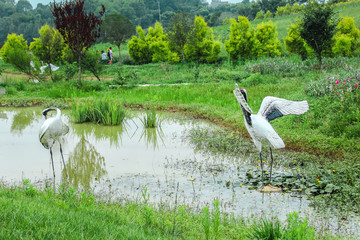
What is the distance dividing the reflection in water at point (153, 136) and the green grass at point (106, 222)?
12.6 ft

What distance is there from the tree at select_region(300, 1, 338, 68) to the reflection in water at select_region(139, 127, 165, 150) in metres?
10.3

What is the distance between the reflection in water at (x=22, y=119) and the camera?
995cm

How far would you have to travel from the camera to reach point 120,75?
16.2 meters

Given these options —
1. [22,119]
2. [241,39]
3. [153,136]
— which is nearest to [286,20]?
[241,39]

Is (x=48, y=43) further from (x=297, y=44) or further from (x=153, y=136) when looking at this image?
(x=153, y=136)

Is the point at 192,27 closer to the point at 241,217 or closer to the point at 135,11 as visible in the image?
the point at 241,217

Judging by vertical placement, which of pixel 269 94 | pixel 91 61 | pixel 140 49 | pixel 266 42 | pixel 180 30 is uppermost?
pixel 180 30

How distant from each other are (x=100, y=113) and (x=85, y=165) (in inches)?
125

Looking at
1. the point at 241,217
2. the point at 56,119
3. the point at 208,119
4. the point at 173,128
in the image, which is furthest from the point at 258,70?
the point at 241,217

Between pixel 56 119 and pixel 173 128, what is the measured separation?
3.95 meters

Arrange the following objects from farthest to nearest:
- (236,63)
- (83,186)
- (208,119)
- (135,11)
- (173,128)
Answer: (135,11) → (236,63) → (208,119) → (173,128) → (83,186)

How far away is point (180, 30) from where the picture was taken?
24.1 m

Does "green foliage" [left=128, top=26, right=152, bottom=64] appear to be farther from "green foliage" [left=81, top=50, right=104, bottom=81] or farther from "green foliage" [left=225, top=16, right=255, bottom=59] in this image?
"green foliage" [left=81, top=50, right=104, bottom=81]

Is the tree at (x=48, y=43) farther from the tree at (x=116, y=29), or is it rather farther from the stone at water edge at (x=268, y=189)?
the stone at water edge at (x=268, y=189)
